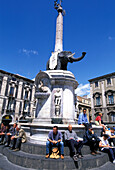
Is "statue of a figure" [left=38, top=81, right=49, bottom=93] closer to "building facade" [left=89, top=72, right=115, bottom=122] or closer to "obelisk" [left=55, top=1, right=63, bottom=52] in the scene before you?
"obelisk" [left=55, top=1, right=63, bottom=52]

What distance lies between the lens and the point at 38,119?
23.9 feet

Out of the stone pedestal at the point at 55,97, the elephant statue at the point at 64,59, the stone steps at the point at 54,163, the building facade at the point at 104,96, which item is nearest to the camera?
the stone steps at the point at 54,163

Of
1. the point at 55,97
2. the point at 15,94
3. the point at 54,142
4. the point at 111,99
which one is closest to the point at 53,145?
the point at 54,142

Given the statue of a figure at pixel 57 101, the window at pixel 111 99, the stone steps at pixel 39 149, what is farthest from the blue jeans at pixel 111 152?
the window at pixel 111 99

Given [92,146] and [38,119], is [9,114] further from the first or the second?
[92,146]

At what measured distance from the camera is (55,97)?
7.20 m

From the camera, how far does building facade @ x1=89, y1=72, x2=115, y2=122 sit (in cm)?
2602

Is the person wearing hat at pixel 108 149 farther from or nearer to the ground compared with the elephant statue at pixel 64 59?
nearer to the ground

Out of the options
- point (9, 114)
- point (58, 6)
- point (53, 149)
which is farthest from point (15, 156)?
point (9, 114)

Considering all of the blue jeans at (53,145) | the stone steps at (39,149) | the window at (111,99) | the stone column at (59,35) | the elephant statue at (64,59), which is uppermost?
the stone column at (59,35)

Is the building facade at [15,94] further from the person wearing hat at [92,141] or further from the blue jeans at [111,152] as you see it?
the blue jeans at [111,152]

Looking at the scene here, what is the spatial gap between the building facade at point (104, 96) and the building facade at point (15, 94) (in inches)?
634

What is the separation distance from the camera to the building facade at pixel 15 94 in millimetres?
26766

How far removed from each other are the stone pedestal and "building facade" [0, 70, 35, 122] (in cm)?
2121
